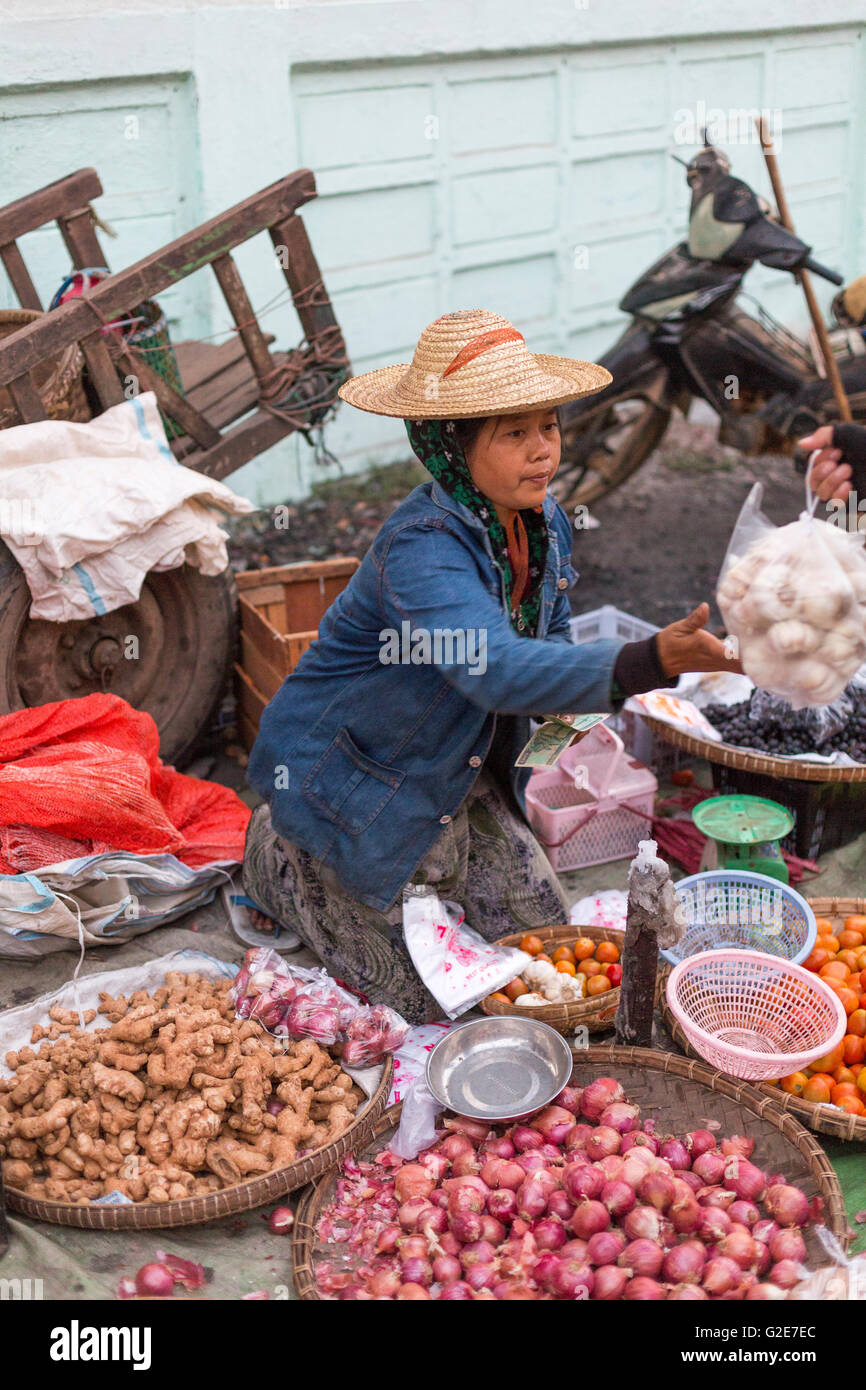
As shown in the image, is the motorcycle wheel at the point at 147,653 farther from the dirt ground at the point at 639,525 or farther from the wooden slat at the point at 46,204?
the dirt ground at the point at 639,525

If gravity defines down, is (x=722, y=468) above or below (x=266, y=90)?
below

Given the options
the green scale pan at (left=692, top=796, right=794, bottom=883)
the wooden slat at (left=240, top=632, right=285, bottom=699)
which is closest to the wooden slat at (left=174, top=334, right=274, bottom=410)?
the wooden slat at (left=240, top=632, right=285, bottom=699)

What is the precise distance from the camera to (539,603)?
299 cm

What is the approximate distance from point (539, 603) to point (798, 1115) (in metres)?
1.31

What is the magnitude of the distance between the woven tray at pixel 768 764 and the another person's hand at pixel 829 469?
3.47 ft

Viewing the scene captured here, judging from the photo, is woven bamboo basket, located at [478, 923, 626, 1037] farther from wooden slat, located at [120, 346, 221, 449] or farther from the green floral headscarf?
wooden slat, located at [120, 346, 221, 449]

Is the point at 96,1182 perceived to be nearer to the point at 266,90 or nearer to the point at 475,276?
the point at 266,90

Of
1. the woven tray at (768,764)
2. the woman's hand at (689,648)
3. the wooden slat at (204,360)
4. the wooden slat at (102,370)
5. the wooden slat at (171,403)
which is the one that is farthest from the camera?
the wooden slat at (204,360)

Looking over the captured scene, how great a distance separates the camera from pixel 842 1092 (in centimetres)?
268

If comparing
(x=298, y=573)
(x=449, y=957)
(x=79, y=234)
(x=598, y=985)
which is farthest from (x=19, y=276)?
(x=598, y=985)

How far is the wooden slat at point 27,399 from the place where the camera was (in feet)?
11.9

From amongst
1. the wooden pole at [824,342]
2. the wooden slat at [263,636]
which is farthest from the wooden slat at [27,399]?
the wooden pole at [824,342]

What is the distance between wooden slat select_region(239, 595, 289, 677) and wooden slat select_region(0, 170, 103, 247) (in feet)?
4.88

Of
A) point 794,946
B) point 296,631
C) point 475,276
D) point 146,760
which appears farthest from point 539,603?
point 475,276
